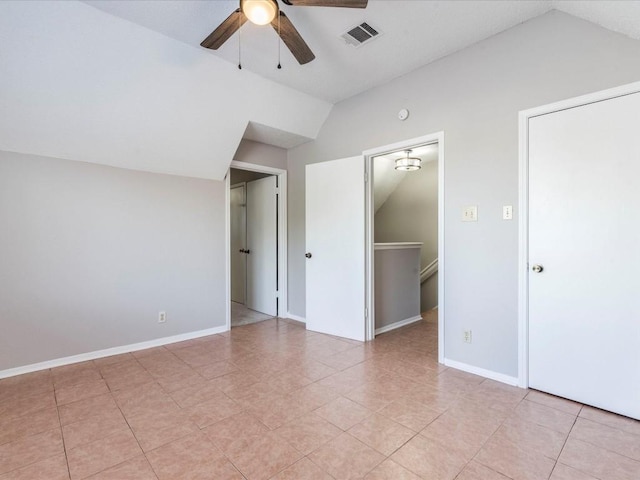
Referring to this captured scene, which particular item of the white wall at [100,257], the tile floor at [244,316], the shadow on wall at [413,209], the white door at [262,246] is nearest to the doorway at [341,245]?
the white door at [262,246]

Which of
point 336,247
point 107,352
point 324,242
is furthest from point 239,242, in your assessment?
point 107,352

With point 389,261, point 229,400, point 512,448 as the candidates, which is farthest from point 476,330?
point 229,400

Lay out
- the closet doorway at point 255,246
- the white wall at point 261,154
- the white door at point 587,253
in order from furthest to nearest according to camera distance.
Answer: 1. the closet doorway at point 255,246
2. the white wall at point 261,154
3. the white door at point 587,253

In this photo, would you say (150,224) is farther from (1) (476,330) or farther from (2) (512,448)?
(2) (512,448)

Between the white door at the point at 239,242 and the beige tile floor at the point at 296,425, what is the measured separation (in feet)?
7.76

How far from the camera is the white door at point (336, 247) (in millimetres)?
3434

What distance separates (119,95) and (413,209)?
15.3ft

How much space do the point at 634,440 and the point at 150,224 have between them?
13.2 feet

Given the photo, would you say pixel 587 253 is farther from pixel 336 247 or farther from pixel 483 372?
pixel 336 247

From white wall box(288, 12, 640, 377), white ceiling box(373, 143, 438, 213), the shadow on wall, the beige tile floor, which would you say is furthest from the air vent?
the beige tile floor

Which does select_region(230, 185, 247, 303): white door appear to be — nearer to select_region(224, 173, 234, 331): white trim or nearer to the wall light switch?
select_region(224, 173, 234, 331): white trim

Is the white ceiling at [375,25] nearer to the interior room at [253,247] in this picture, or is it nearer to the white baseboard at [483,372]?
the interior room at [253,247]

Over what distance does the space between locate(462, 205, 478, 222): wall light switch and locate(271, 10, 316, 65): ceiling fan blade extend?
1697mm

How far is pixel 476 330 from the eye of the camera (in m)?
2.60
